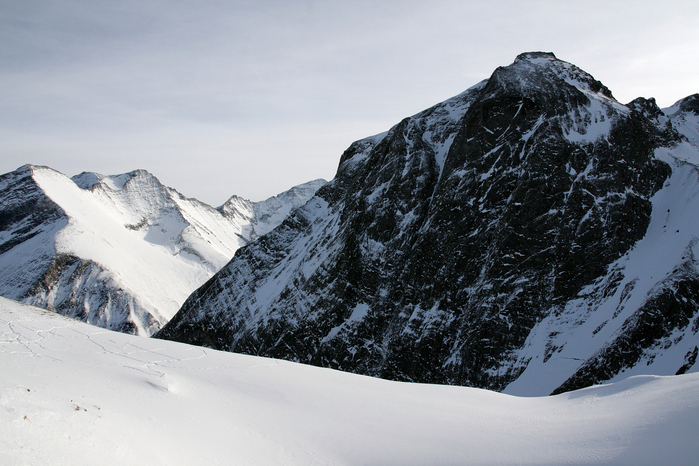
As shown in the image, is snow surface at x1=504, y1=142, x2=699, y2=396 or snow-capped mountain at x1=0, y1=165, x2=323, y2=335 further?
snow-capped mountain at x1=0, y1=165, x2=323, y2=335

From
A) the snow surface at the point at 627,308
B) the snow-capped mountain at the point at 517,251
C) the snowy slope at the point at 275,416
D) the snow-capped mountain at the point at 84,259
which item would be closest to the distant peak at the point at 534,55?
the snow-capped mountain at the point at 517,251

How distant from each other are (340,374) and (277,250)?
58.0m

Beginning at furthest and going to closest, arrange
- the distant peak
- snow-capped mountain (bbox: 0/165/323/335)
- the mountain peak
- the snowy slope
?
snow-capped mountain (bbox: 0/165/323/335) < the distant peak < the mountain peak < the snowy slope

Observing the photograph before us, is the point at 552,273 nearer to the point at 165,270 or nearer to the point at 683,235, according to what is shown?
the point at 683,235

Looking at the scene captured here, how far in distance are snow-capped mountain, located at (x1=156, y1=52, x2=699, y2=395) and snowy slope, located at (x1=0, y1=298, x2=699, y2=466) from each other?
1720 cm

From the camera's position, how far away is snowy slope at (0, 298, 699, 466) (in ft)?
28.8

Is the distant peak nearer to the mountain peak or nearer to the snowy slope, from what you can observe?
the mountain peak

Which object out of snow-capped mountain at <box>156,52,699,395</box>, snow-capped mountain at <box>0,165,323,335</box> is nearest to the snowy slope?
snow-capped mountain at <box>156,52,699,395</box>

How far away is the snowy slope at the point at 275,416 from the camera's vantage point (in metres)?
8.79

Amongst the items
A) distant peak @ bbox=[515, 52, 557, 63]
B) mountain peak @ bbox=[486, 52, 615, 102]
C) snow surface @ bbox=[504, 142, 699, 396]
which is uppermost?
distant peak @ bbox=[515, 52, 557, 63]

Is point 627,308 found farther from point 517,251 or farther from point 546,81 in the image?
point 546,81

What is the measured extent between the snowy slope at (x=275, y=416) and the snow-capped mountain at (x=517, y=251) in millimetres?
17203

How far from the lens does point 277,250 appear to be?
7438 centimetres

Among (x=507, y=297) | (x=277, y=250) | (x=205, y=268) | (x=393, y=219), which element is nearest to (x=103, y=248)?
(x=205, y=268)
